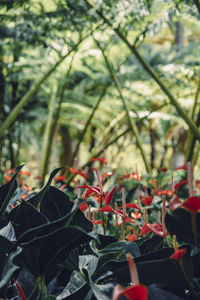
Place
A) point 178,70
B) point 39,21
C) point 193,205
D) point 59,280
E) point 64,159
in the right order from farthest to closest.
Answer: point 64,159
point 178,70
point 39,21
point 59,280
point 193,205

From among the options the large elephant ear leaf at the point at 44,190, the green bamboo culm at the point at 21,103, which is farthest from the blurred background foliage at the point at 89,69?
the large elephant ear leaf at the point at 44,190

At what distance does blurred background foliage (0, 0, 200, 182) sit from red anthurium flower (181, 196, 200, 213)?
53 cm

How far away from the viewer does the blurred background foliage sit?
4.59 feet

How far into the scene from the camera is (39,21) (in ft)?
4.87

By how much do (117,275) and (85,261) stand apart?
0.22 feet

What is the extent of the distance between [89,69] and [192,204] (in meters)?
3.00

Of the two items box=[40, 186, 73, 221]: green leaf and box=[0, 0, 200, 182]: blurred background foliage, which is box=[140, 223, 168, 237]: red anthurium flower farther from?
box=[0, 0, 200, 182]: blurred background foliage

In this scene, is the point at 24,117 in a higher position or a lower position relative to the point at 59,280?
higher

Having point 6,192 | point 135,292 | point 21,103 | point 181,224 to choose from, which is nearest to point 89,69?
point 21,103

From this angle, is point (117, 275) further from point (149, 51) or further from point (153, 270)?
point (149, 51)

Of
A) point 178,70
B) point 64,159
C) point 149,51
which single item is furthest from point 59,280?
point 64,159

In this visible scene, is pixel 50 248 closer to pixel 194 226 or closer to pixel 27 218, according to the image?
pixel 27 218

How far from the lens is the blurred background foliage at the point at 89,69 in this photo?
1.40 meters

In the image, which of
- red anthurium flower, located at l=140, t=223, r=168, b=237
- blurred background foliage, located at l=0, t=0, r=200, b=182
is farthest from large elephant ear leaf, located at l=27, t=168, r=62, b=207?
blurred background foliage, located at l=0, t=0, r=200, b=182
